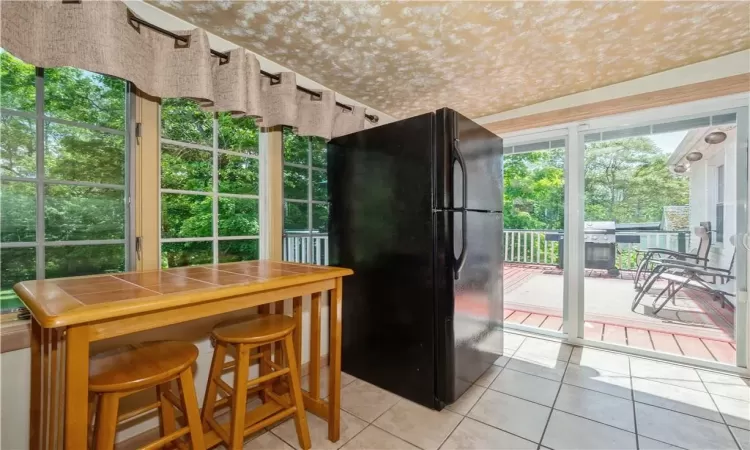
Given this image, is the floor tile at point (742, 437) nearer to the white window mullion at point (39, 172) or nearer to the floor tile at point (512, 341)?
the floor tile at point (512, 341)

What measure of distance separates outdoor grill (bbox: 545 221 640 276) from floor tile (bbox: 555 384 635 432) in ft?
3.87

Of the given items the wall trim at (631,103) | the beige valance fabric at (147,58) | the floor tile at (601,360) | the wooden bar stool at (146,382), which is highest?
the wall trim at (631,103)

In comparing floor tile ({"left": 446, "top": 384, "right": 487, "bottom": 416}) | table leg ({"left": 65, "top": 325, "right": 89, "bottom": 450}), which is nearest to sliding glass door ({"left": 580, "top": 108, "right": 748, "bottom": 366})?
floor tile ({"left": 446, "top": 384, "right": 487, "bottom": 416})

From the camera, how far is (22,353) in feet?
3.89

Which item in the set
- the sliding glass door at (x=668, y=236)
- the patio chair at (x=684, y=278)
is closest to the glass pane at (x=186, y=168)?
the sliding glass door at (x=668, y=236)

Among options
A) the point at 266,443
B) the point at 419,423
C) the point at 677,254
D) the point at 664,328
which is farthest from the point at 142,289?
the point at 664,328

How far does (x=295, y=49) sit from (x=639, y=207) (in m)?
2.97

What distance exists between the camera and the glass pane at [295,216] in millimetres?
2262

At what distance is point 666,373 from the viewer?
2.19m

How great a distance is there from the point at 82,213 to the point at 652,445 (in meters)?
2.96

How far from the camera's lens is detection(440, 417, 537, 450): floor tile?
1482 millimetres

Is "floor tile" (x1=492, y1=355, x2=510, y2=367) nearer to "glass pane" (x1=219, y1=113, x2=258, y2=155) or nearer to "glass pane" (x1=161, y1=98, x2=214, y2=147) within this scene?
"glass pane" (x1=219, y1=113, x2=258, y2=155)

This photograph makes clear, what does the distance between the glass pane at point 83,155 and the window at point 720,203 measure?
3.92 metres

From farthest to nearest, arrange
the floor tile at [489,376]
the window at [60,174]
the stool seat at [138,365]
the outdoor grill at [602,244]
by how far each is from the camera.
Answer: the outdoor grill at [602,244] < the floor tile at [489,376] < the window at [60,174] < the stool seat at [138,365]
